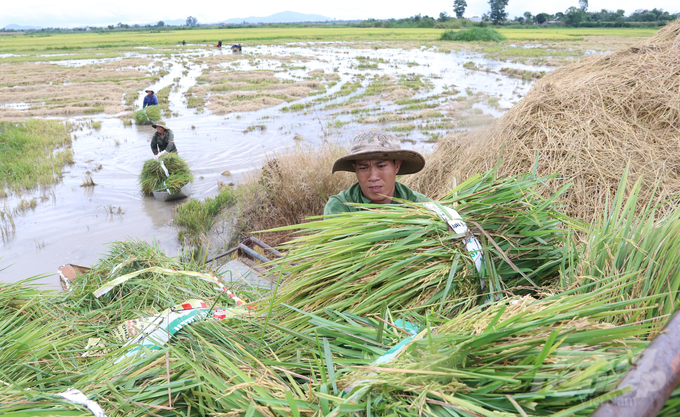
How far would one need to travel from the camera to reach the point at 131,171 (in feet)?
36.4

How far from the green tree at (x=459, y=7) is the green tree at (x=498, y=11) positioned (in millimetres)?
13595

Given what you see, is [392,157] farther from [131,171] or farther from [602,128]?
[131,171]

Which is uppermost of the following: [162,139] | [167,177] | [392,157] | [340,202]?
[392,157]

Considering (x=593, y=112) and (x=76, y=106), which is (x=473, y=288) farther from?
(x=76, y=106)

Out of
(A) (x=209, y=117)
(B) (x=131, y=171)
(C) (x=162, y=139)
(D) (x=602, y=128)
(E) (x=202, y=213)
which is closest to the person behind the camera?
(D) (x=602, y=128)

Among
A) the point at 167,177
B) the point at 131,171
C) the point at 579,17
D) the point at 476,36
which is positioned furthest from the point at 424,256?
the point at 579,17

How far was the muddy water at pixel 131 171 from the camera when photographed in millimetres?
6953

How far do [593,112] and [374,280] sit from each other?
4.21 m

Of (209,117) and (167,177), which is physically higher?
(209,117)

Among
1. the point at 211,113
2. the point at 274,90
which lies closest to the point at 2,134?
the point at 211,113

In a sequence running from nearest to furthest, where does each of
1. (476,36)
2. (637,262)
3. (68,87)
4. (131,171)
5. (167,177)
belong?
(637,262) < (167,177) < (131,171) < (68,87) < (476,36)

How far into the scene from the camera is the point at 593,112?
14.2ft

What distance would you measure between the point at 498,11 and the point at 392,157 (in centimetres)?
9706

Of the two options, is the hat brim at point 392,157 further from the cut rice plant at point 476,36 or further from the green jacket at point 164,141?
the cut rice plant at point 476,36
